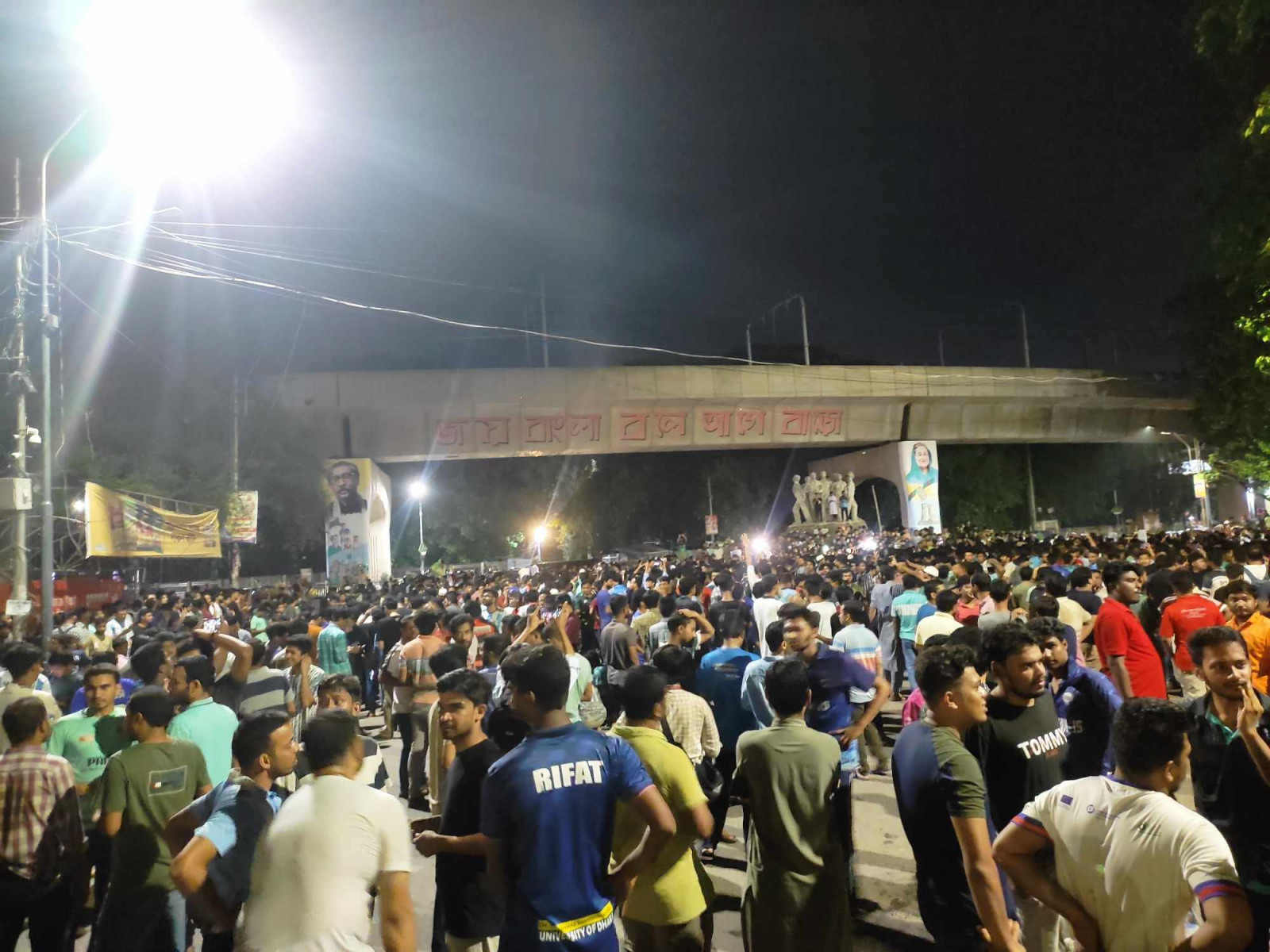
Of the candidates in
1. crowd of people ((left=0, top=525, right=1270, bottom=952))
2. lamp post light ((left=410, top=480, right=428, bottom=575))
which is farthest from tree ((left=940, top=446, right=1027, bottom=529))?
crowd of people ((left=0, top=525, right=1270, bottom=952))

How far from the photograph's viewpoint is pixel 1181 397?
36.5m

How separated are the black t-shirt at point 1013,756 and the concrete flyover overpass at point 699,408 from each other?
2674cm

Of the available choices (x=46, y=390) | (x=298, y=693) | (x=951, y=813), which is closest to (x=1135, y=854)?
(x=951, y=813)

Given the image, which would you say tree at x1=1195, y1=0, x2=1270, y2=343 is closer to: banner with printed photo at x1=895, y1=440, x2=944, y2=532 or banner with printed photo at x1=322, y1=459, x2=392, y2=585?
banner with printed photo at x1=895, y1=440, x2=944, y2=532

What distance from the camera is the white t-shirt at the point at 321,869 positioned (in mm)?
2594

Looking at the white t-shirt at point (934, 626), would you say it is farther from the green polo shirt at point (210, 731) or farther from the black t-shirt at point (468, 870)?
the green polo shirt at point (210, 731)

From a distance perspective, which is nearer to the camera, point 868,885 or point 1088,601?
point 868,885

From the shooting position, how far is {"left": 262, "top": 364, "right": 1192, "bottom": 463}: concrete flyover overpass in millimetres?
28906

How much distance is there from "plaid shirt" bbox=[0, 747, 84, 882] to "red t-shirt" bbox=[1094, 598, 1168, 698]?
6.08m

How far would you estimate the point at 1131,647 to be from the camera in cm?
587

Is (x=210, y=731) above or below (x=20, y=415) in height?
below

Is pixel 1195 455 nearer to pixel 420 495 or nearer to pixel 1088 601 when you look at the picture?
pixel 420 495

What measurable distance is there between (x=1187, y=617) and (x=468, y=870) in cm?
Result: 563

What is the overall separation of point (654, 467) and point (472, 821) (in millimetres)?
48325
